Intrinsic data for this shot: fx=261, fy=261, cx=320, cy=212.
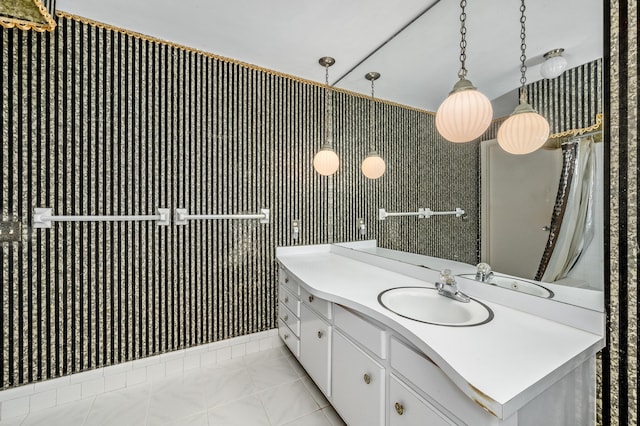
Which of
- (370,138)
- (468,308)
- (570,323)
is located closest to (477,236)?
(468,308)

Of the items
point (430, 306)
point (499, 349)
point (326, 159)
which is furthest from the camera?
point (326, 159)

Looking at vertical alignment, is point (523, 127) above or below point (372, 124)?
below

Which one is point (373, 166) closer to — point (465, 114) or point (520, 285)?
point (465, 114)

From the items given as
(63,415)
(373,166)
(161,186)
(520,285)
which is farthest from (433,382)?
(63,415)

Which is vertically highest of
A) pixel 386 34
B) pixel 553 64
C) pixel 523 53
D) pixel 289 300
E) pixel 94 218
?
pixel 386 34

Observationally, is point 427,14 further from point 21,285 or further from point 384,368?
point 21,285

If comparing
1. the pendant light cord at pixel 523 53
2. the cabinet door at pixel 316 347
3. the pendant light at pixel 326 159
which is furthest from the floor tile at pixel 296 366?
the pendant light cord at pixel 523 53

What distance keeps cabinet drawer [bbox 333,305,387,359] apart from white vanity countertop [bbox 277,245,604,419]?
0.06 meters

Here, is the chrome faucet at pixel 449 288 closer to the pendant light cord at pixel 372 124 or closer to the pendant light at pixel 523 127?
the pendant light at pixel 523 127

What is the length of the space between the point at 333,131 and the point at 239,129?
0.85 meters

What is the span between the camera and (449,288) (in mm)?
1275

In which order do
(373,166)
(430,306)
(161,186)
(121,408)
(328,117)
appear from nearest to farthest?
(430,306) → (121,408) → (161,186) → (373,166) → (328,117)

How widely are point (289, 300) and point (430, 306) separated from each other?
1037 mm

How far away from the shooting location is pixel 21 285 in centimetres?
154
